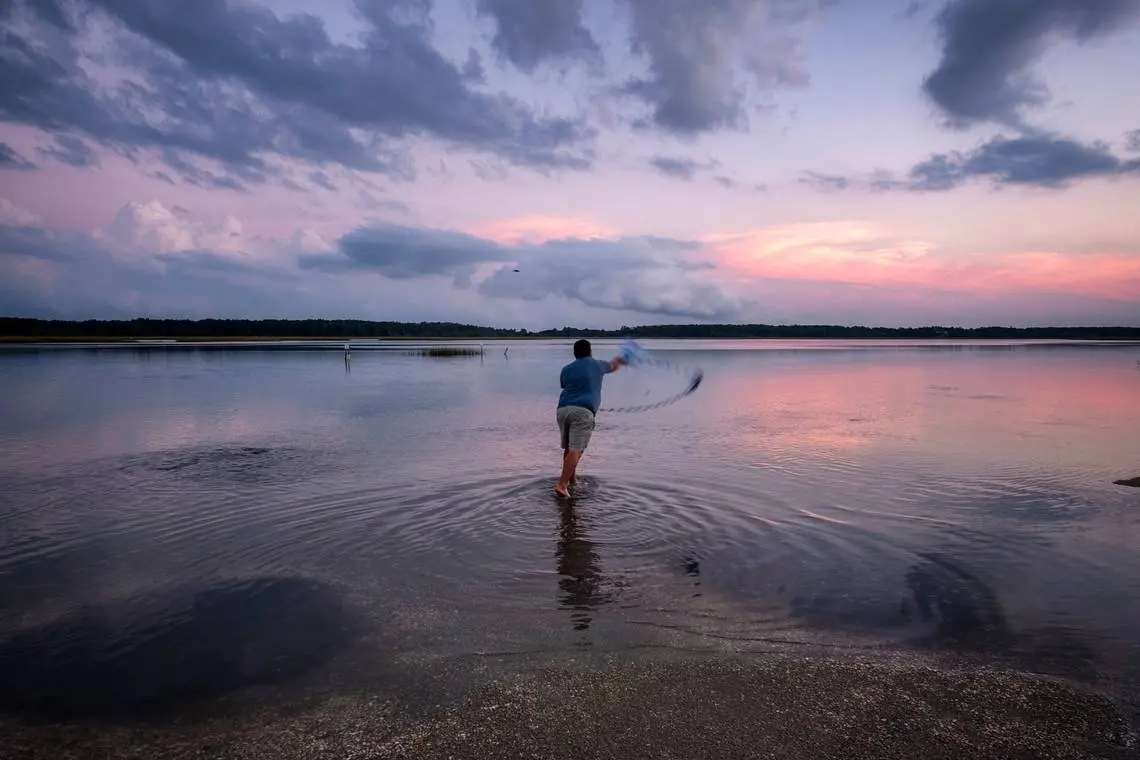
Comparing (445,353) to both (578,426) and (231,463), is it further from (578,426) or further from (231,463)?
(578,426)

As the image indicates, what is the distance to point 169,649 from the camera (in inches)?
246

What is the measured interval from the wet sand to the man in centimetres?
641

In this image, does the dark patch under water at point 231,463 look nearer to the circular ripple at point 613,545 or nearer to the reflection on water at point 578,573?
the circular ripple at point 613,545

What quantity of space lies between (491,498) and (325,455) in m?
6.37

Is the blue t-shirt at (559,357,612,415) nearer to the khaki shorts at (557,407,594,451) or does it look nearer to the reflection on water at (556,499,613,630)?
the khaki shorts at (557,407,594,451)

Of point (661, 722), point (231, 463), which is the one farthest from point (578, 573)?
point (231, 463)

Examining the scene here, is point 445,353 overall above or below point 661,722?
below

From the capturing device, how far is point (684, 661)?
5.93 meters

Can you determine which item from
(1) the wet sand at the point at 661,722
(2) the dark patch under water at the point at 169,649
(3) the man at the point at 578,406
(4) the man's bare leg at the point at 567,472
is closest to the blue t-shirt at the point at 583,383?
(3) the man at the point at 578,406

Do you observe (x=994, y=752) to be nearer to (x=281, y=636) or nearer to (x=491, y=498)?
(x=281, y=636)

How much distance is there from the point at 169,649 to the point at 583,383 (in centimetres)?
743

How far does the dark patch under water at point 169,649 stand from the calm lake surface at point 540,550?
0.09 ft

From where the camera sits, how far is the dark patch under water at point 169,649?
214 inches

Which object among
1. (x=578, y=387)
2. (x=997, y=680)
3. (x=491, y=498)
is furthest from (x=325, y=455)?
(x=997, y=680)
